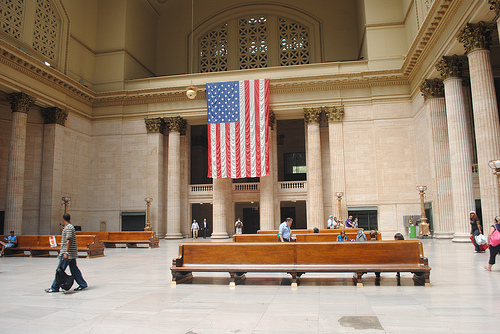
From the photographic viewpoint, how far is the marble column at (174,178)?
25.4 metres

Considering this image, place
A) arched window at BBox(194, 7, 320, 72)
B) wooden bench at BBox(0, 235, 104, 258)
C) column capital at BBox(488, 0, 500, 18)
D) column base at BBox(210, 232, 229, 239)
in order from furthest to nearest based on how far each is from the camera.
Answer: arched window at BBox(194, 7, 320, 72), column base at BBox(210, 232, 229, 239), wooden bench at BBox(0, 235, 104, 258), column capital at BBox(488, 0, 500, 18)

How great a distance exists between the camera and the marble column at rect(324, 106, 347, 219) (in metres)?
23.5

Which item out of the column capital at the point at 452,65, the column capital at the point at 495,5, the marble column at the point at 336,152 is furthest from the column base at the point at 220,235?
the column capital at the point at 495,5

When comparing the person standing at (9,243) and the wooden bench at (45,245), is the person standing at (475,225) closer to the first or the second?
the wooden bench at (45,245)

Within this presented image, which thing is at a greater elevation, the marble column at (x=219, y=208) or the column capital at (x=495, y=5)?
the column capital at (x=495, y=5)

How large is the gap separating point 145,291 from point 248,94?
18.7m

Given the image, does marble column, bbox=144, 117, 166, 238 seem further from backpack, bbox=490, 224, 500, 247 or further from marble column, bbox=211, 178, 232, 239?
backpack, bbox=490, 224, 500, 247

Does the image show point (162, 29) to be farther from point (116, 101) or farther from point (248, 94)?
point (248, 94)

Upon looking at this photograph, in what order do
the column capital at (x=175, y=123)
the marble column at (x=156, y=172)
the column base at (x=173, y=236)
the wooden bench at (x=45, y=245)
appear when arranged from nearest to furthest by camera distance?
the wooden bench at (x=45, y=245), the column base at (x=173, y=236), the marble column at (x=156, y=172), the column capital at (x=175, y=123)

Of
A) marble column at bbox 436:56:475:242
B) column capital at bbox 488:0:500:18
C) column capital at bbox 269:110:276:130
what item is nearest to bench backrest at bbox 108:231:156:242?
column capital at bbox 269:110:276:130

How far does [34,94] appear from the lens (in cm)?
2188

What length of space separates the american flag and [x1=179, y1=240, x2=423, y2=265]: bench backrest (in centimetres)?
1588

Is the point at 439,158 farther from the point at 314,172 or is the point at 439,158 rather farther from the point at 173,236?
the point at 173,236

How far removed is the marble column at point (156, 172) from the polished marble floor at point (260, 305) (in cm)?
1670
